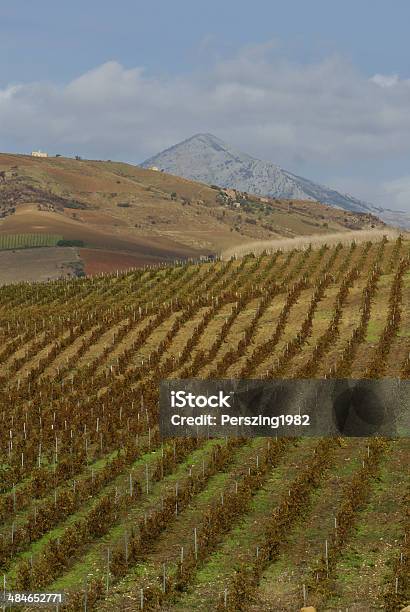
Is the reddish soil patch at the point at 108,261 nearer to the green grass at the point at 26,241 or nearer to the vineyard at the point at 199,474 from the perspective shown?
the green grass at the point at 26,241

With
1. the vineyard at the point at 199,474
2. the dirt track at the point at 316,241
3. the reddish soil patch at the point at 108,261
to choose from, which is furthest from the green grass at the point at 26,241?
the vineyard at the point at 199,474

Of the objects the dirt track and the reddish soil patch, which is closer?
the dirt track

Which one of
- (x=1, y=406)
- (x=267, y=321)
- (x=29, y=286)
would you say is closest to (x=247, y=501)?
(x=1, y=406)

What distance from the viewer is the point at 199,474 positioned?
32.7 metres

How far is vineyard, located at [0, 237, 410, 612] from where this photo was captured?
24125 millimetres

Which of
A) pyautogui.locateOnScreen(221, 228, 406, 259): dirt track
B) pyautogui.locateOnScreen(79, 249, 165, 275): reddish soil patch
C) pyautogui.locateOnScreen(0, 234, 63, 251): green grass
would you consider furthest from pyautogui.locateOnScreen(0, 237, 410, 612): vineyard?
pyautogui.locateOnScreen(0, 234, 63, 251): green grass

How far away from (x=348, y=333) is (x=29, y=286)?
47661mm

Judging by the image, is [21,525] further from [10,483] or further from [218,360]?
[218,360]

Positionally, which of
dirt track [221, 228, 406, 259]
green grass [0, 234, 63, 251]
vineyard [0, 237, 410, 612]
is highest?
green grass [0, 234, 63, 251]

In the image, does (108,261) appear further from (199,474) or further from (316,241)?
(199,474)

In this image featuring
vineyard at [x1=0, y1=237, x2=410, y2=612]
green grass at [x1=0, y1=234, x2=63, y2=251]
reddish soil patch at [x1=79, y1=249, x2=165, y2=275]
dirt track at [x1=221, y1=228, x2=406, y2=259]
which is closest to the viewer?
vineyard at [x1=0, y1=237, x2=410, y2=612]

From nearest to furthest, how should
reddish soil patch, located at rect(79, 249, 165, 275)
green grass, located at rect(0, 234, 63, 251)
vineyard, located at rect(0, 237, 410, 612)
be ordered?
vineyard, located at rect(0, 237, 410, 612)
reddish soil patch, located at rect(79, 249, 165, 275)
green grass, located at rect(0, 234, 63, 251)

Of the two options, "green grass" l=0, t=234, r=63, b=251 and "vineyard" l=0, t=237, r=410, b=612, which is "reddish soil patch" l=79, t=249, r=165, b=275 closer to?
"green grass" l=0, t=234, r=63, b=251

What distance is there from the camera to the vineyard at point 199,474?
79.2ft
